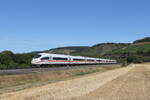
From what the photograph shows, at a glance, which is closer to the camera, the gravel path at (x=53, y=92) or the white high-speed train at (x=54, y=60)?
the gravel path at (x=53, y=92)

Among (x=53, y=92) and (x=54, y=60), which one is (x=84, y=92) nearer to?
(x=53, y=92)

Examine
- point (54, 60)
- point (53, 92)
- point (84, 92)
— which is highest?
point (54, 60)

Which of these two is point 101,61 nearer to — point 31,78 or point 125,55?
point 125,55

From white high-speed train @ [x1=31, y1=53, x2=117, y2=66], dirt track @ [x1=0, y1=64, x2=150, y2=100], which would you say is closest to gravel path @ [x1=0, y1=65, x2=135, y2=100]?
dirt track @ [x1=0, y1=64, x2=150, y2=100]

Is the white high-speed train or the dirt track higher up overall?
the white high-speed train

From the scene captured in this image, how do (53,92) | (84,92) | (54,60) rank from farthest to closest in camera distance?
(54,60) → (84,92) → (53,92)

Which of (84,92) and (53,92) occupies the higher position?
(53,92)

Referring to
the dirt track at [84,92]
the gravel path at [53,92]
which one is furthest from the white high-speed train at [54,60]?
the gravel path at [53,92]

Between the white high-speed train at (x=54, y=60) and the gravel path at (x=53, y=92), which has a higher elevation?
the white high-speed train at (x=54, y=60)

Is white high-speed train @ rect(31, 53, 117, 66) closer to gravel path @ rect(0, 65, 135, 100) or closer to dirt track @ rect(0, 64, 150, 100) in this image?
dirt track @ rect(0, 64, 150, 100)

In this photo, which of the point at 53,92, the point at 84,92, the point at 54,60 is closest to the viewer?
the point at 53,92

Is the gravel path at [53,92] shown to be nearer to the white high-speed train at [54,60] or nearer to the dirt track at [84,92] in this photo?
the dirt track at [84,92]

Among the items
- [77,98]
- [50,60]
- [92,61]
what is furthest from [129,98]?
[92,61]

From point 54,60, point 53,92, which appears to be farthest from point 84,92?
point 54,60
